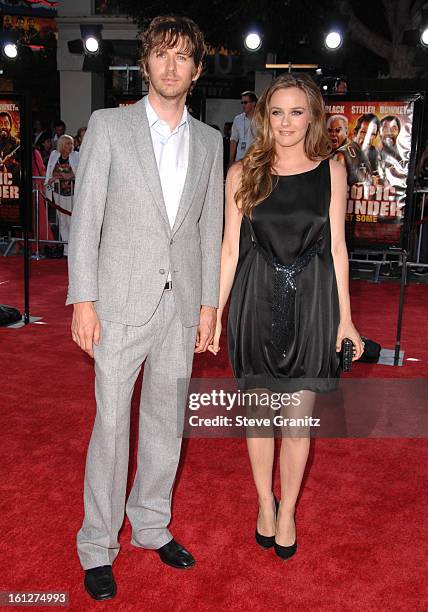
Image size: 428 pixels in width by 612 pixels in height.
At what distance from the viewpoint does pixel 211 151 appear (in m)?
2.50

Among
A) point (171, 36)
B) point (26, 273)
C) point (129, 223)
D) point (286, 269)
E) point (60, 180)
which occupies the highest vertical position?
point (171, 36)

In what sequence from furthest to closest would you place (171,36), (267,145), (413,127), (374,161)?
(374,161), (413,127), (267,145), (171,36)

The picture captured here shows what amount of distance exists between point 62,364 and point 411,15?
499 inches

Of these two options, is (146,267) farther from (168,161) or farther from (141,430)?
(141,430)

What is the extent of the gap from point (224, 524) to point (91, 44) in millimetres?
10227

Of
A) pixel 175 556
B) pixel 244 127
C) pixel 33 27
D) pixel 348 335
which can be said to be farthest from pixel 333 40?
pixel 33 27

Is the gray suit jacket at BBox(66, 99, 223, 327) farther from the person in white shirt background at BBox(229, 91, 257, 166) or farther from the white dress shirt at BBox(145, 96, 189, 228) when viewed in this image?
the person in white shirt background at BBox(229, 91, 257, 166)

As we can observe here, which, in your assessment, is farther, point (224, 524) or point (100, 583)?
point (224, 524)

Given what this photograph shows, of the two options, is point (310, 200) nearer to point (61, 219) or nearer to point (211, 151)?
point (211, 151)

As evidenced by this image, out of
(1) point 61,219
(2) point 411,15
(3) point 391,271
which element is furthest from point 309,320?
(2) point 411,15

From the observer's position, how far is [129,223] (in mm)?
2311

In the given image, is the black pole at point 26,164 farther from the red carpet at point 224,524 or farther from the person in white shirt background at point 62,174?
the person in white shirt background at point 62,174

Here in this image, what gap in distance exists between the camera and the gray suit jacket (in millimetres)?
2260

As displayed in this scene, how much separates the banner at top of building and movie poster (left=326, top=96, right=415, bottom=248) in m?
15.6
